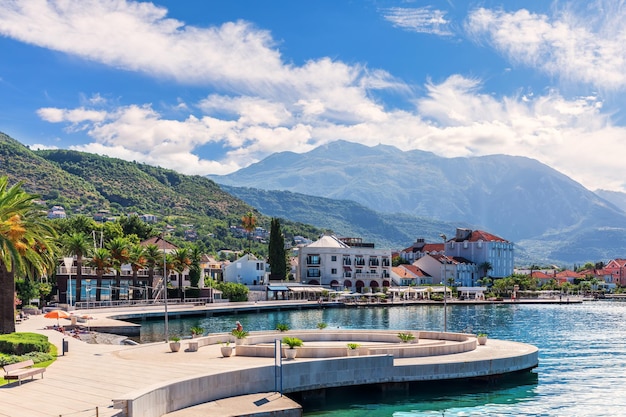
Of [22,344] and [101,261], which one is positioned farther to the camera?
[101,261]

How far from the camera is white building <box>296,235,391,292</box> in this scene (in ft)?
494

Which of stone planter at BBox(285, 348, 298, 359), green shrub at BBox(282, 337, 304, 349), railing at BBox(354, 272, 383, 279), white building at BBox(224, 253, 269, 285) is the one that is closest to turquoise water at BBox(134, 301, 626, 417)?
stone planter at BBox(285, 348, 298, 359)

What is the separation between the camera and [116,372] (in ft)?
101

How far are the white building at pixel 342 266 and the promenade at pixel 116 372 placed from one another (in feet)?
342

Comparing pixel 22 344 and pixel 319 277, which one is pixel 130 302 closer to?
pixel 319 277

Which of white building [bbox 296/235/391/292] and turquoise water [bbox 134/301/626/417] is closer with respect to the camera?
turquoise water [bbox 134/301/626/417]

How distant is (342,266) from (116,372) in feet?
404

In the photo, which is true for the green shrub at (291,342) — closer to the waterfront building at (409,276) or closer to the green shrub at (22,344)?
the green shrub at (22,344)

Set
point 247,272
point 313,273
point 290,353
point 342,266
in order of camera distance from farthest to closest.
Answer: point 342,266, point 313,273, point 247,272, point 290,353

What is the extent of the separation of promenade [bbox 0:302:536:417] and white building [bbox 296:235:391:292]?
104271 mm

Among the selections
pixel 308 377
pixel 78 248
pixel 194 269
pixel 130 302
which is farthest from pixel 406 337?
pixel 194 269

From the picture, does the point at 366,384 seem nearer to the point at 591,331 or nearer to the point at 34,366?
A: the point at 34,366

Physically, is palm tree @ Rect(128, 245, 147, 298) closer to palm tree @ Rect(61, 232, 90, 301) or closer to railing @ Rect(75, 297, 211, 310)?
railing @ Rect(75, 297, 211, 310)

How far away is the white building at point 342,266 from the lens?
151 metres
